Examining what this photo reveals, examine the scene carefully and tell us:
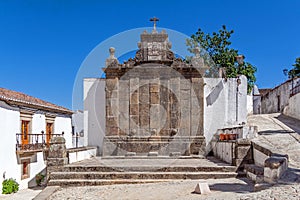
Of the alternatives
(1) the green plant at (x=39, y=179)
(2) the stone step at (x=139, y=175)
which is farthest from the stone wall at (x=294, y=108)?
(1) the green plant at (x=39, y=179)

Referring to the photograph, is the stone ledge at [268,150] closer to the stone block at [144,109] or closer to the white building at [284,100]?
the stone block at [144,109]

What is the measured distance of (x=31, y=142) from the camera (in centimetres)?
1608

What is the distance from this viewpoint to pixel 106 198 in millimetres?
6605

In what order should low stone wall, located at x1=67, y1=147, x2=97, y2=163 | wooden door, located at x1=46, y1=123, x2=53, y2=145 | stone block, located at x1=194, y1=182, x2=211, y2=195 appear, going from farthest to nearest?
wooden door, located at x1=46, y1=123, x2=53, y2=145 → low stone wall, located at x1=67, y1=147, x2=97, y2=163 → stone block, located at x1=194, y1=182, x2=211, y2=195

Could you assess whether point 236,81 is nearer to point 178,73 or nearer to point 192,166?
point 178,73

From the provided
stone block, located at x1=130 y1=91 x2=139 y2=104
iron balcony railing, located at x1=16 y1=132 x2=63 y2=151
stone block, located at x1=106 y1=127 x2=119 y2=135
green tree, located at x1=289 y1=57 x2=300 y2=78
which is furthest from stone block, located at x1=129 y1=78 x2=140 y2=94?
green tree, located at x1=289 y1=57 x2=300 y2=78

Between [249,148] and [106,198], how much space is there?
4.16 metres

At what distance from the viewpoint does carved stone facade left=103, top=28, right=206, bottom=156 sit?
12.3 m

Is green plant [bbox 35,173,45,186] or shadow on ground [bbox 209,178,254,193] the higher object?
shadow on ground [bbox 209,178,254,193]

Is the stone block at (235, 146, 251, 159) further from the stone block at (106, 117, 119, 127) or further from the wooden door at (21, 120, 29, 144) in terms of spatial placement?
the wooden door at (21, 120, 29, 144)

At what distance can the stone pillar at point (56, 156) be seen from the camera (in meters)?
8.87

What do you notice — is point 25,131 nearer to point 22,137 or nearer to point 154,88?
point 22,137

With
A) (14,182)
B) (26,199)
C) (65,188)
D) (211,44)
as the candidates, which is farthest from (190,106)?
(211,44)

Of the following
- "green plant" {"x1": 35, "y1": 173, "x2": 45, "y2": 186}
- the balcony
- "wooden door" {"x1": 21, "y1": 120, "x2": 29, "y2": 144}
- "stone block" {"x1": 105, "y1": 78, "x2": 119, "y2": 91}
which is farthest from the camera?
"green plant" {"x1": 35, "y1": 173, "x2": 45, "y2": 186}
